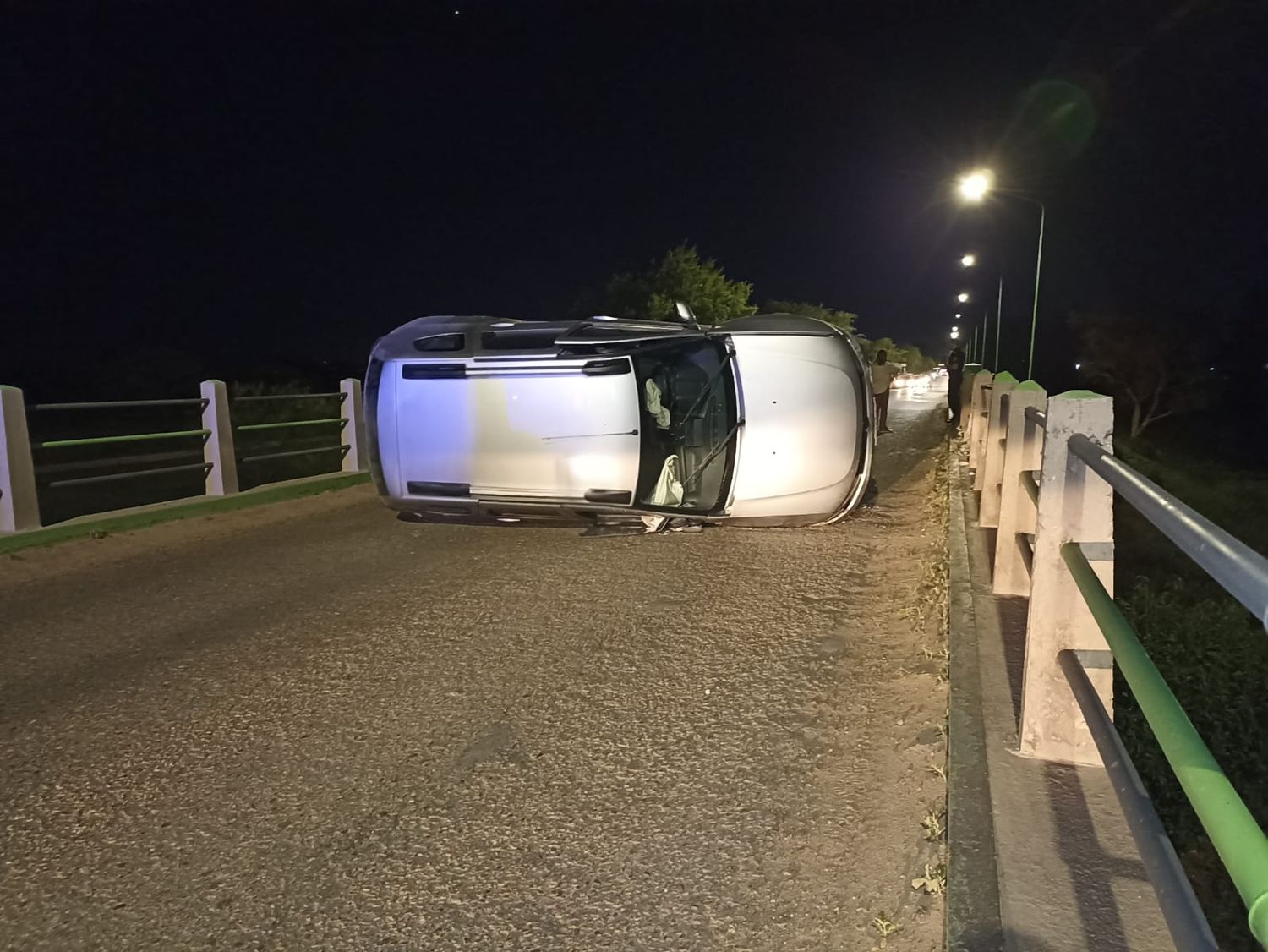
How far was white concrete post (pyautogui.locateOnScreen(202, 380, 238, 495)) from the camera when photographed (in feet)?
35.8

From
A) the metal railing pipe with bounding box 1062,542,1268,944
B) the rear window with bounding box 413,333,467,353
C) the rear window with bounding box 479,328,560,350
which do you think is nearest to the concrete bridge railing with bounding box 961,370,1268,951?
the metal railing pipe with bounding box 1062,542,1268,944

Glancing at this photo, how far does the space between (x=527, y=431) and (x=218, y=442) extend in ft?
18.1

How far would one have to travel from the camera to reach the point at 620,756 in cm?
433

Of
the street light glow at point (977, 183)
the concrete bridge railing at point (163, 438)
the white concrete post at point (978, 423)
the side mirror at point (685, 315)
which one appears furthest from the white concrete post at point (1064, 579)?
the street light glow at point (977, 183)

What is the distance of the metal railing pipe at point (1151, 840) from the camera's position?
6.82 feet

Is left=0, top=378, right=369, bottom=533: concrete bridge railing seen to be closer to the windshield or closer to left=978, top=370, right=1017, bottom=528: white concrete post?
the windshield

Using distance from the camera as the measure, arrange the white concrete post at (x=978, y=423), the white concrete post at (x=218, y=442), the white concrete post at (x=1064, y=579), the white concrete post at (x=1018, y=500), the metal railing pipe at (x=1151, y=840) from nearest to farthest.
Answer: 1. the metal railing pipe at (x=1151, y=840)
2. the white concrete post at (x=1064, y=579)
3. the white concrete post at (x=1018, y=500)
4. the white concrete post at (x=978, y=423)
5. the white concrete post at (x=218, y=442)

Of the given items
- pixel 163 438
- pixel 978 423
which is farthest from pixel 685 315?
pixel 163 438

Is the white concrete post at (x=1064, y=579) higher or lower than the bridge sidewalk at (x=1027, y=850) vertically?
higher

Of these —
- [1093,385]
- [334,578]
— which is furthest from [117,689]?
[1093,385]

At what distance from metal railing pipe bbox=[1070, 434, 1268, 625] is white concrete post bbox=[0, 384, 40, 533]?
366 inches

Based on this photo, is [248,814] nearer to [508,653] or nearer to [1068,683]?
[508,653]

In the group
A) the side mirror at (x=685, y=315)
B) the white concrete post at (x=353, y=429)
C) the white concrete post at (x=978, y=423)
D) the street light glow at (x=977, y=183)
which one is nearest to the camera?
the side mirror at (x=685, y=315)

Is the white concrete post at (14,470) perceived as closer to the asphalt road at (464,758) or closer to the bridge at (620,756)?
the asphalt road at (464,758)
